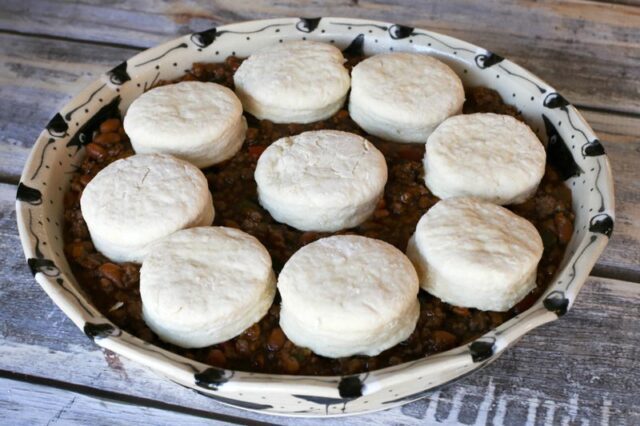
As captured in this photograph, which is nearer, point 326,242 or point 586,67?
point 326,242

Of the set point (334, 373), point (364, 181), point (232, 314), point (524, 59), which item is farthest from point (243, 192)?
point (524, 59)

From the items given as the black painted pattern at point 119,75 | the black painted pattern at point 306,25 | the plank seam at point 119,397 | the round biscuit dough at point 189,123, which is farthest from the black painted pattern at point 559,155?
the black painted pattern at point 119,75

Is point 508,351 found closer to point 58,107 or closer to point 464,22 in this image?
point 464,22

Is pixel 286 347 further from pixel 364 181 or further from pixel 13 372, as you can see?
pixel 13 372

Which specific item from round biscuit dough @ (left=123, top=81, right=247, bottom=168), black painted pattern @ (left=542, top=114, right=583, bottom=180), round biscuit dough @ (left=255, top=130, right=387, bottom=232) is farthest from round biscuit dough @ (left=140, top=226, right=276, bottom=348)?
black painted pattern @ (left=542, top=114, right=583, bottom=180)

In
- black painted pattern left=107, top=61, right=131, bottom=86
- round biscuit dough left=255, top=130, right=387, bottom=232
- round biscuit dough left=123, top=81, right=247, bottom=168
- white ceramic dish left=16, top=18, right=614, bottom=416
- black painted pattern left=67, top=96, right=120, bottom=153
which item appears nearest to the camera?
white ceramic dish left=16, top=18, right=614, bottom=416

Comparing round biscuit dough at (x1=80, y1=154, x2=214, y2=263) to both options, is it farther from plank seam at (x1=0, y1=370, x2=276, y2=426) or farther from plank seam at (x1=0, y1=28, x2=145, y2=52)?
plank seam at (x1=0, y1=28, x2=145, y2=52)

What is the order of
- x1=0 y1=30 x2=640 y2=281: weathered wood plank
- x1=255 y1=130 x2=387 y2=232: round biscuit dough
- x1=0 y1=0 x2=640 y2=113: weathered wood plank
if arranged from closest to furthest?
x1=255 y1=130 x2=387 y2=232: round biscuit dough → x1=0 y1=30 x2=640 y2=281: weathered wood plank → x1=0 y1=0 x2=640 y2=113: weathered wood plank
